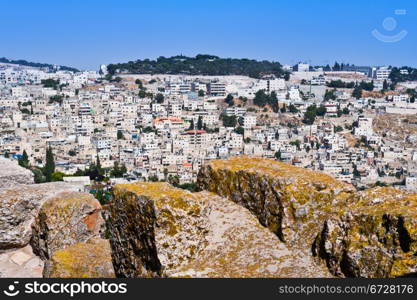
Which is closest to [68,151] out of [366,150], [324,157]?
[324,157]

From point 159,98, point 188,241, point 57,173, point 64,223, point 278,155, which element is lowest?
point 278,155

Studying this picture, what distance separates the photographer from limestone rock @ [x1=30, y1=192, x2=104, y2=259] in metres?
6.07

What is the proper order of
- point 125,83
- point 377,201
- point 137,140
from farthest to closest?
point 125,83, point 137,140, point 377,201

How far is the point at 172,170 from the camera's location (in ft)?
150

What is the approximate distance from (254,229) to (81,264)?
168 centimetres

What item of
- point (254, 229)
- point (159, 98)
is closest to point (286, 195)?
point (254, 229)

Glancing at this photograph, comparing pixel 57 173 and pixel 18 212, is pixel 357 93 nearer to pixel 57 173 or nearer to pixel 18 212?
pixel 57 173

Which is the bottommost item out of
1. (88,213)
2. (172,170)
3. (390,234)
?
(172,170)

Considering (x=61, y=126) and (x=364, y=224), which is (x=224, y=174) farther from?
(x=61, y=126)

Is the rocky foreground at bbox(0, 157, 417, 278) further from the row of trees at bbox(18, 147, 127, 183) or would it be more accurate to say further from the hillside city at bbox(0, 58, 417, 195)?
the row of trees at bbox(18, 147, 127, 183)

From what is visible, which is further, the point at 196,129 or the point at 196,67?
the point at 196,67

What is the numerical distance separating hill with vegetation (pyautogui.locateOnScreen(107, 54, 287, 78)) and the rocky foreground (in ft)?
363

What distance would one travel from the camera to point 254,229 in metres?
4.49

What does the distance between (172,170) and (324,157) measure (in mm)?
16011
